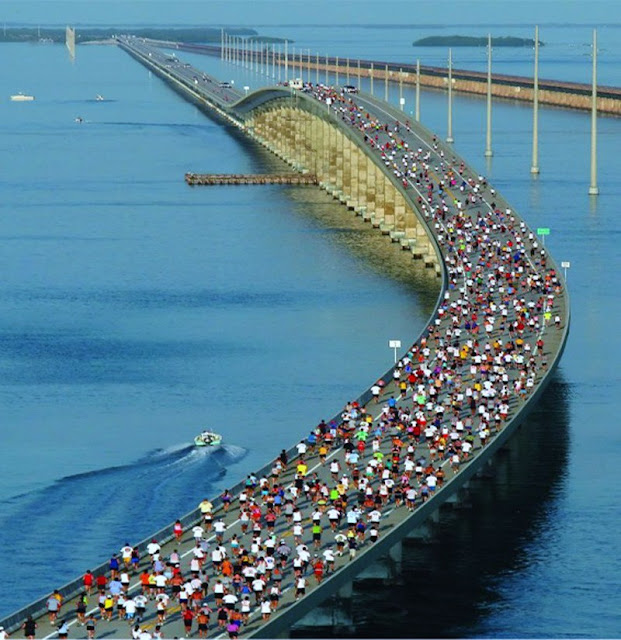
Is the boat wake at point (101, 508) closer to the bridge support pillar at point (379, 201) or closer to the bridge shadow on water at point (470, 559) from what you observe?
the bridge shadow on water at point (470, 559)

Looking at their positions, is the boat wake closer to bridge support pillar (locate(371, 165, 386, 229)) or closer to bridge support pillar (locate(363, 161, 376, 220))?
bridge support pillar (locate(371, 165, 386, 229))

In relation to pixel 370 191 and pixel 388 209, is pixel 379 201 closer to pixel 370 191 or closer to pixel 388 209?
pixel 388 209

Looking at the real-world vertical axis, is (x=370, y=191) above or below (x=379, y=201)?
above

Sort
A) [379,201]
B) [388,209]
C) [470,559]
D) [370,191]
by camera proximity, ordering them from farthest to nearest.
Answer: [370,191], [379,201], [388,209], [470,559]

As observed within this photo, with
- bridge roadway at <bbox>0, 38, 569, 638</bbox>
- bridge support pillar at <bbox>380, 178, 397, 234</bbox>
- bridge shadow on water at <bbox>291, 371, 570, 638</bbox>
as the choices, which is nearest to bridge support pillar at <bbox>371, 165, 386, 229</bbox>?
bridge support pillar at <bbox>380, 178, 397, 234</bbox>

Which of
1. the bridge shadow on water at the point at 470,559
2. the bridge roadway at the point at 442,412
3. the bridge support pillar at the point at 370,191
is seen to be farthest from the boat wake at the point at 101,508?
the bridge support pillar at the point at 370,191

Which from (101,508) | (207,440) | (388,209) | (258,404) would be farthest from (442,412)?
(388,209)
